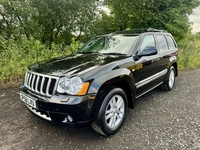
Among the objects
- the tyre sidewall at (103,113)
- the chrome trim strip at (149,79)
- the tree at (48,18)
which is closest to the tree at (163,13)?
the tree at (48,18)

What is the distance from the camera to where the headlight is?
6.79ft

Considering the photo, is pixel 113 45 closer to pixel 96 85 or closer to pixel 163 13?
pixel 96 85

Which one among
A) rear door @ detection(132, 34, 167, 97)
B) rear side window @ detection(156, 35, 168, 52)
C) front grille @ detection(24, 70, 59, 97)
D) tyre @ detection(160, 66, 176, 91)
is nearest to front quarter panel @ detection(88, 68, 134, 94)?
rear door @ detection(132, 34, 167, 97)

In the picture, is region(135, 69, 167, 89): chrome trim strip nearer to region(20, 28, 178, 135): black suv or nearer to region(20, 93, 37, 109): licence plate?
region(20, 28, 178, 135): black suv

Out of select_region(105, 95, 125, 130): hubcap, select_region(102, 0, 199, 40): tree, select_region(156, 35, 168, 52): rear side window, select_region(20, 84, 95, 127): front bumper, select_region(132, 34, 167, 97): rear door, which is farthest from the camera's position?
Result: select_region(102, 0, 199, 40): tree

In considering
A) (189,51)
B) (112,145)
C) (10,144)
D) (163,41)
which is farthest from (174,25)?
(10,144)

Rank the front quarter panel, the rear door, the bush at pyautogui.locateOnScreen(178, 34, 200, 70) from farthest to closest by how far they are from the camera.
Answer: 1. the bush at pyautogui.locateOnScreen(178, 34, 200, 70)
2. the rear door
3. the front quarter panel

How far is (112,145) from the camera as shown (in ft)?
7.48

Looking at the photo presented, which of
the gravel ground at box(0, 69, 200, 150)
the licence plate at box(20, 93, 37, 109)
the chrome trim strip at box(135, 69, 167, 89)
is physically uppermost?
the chrome trim strip at box(135, 69, 167, 89)

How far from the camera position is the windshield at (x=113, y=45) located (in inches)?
120

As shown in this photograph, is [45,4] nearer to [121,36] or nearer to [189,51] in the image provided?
[121,36]

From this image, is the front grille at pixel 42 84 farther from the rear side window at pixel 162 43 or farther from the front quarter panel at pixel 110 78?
the rear side window at pixel 162 43

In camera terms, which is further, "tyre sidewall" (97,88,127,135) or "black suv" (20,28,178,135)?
"tyre sidewall" (97,88,127,135)

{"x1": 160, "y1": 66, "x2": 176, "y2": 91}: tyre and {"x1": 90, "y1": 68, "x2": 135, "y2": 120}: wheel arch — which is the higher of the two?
{"x1": 90, "y1": 68, "x2": 135, "y2": 120}: wheel arch
